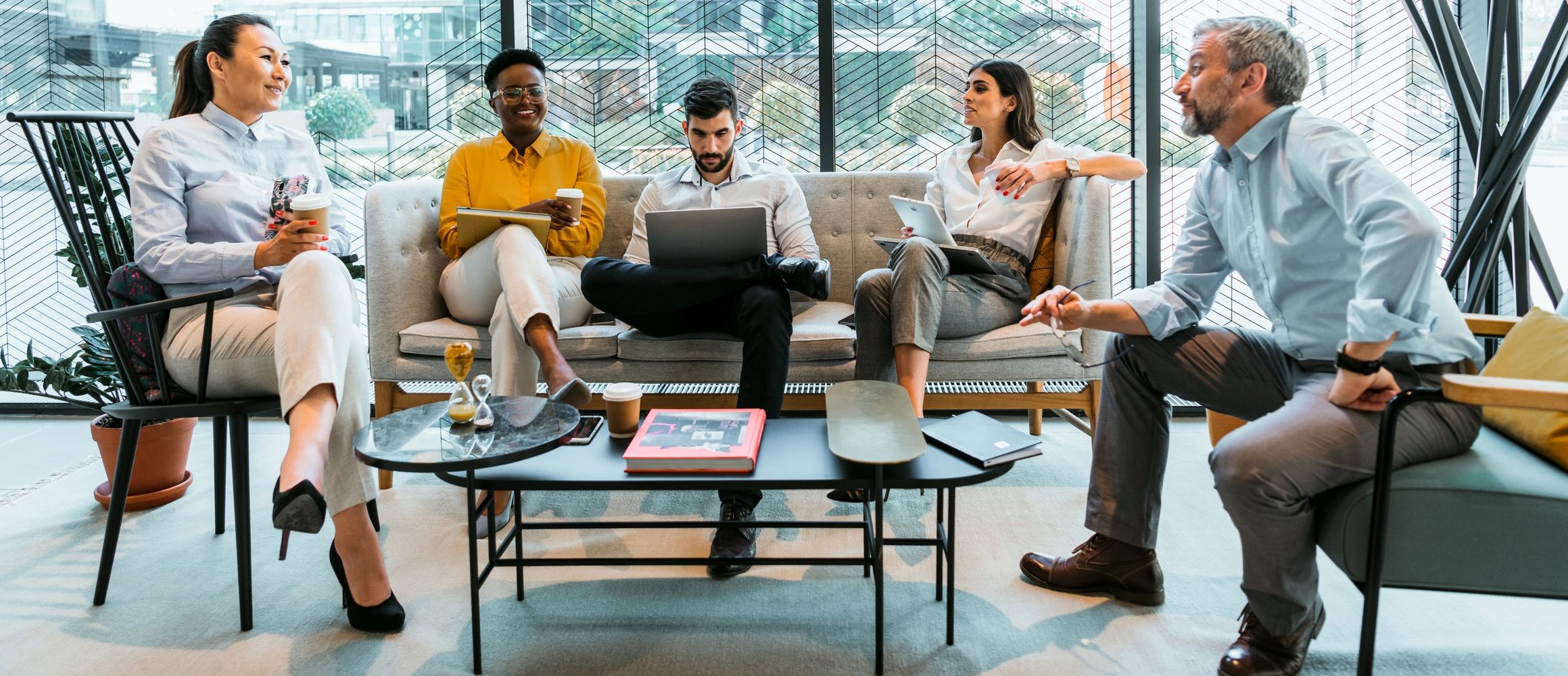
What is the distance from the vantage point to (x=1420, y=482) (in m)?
1.55

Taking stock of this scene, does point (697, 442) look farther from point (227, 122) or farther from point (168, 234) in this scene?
point (227, 122)

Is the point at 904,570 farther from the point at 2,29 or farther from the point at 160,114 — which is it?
the point at 2,29

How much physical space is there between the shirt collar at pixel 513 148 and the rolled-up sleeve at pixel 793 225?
0.72 m

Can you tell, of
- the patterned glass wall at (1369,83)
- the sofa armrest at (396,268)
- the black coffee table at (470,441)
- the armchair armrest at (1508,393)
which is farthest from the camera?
the patterned glass wall at (1369,83)

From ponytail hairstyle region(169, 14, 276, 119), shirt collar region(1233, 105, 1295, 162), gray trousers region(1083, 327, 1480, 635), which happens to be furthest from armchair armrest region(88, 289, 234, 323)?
shirt collar region(1233, 105, 1295, 162)

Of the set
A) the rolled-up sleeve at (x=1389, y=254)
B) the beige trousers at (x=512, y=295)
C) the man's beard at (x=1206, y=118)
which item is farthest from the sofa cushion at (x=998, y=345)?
the rolled-up sleeve at (x=1389, y=254)

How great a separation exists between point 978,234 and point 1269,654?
4.95ft

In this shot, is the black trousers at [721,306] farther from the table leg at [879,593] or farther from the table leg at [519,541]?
the table leg at [879,593]

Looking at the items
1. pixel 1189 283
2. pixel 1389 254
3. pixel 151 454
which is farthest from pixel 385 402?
pixel 1389 254

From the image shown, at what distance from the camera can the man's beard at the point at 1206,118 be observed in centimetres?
189

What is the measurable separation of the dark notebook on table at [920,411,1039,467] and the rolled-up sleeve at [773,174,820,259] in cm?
112

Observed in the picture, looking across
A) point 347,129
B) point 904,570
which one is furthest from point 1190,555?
point 347,129

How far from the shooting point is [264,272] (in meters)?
2.30

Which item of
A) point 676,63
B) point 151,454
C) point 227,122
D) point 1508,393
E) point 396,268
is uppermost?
point 676,63
